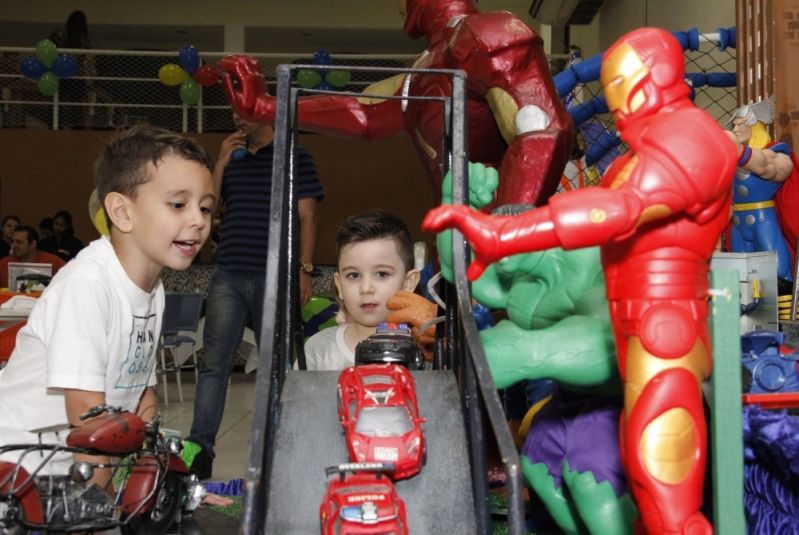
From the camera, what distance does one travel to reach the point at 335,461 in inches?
51.1

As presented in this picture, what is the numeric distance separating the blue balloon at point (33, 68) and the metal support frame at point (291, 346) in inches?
228

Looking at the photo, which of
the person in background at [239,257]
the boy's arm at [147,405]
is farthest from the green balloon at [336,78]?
the boy's arm at [147,405]

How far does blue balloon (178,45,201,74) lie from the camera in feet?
20.4

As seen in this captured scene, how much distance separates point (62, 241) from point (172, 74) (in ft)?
4.65

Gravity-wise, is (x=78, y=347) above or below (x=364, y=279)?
below

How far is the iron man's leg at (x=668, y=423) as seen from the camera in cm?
123

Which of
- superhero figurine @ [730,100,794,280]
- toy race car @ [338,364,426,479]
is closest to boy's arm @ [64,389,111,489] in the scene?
toy race car @ [338,364,426,479]

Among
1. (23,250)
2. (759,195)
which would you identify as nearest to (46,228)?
(23,250)

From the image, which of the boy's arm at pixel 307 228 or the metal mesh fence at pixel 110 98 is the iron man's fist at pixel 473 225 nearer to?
the boy's arm at pixel 307 228

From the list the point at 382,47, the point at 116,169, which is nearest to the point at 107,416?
the point at 116,169

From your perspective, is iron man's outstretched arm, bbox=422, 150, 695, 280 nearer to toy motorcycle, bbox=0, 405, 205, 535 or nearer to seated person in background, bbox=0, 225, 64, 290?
toy motorcycle, bbox=0, 405, 205, 535

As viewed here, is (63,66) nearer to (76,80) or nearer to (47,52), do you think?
(47,52)

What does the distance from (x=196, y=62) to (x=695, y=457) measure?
560 centimetres

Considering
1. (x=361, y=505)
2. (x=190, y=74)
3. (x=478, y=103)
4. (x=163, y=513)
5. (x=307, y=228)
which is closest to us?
(x=361, y=505)
